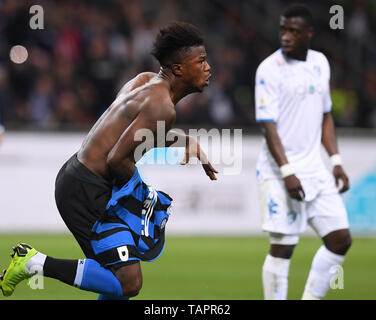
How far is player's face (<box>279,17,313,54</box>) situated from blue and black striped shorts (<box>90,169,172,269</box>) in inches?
75.3

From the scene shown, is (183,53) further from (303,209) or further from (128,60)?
(128,60)

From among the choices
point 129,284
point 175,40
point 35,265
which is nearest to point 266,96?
point 175,40

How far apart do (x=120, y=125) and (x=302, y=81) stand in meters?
1.98

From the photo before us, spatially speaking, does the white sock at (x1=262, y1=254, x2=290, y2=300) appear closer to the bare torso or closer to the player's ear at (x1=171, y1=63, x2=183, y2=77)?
the bare torso

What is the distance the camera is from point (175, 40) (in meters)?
5.36

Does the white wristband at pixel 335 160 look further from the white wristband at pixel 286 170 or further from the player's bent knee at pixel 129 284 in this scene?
the player's bent knee at pixel 129 284

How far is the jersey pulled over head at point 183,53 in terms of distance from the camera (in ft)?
17.6

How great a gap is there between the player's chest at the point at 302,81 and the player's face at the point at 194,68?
127 centimetres

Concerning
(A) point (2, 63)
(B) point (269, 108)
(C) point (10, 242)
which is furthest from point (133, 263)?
(A) point (2, 63)

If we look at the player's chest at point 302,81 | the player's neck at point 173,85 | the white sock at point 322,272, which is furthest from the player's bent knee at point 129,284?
the player's chest at point 302,81

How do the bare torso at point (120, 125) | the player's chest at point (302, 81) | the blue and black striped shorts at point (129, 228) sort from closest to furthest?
the bare torso at point (120, 125) < the blue and black striped shorts at point (129, 228) < the player's chest at point (302, 81)

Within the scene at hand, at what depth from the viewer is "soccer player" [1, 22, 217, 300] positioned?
5191mm

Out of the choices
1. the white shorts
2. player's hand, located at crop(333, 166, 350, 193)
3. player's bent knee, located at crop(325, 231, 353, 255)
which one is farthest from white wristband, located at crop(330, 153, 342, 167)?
player's bent knee, located at crop(325, 231, 353, 255)

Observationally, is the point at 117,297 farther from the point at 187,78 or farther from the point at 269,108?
the point at 269,108
